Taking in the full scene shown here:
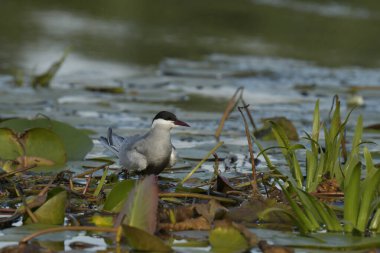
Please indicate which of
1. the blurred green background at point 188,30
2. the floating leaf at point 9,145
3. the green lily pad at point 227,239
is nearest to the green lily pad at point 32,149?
the floating leaf at point 9,145

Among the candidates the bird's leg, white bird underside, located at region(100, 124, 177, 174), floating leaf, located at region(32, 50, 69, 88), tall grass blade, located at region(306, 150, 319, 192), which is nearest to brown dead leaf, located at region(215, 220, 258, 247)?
tall grass blade, located at region(306, 150, 319, 192)

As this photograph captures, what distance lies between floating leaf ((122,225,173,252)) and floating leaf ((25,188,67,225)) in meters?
0.59

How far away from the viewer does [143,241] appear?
410cm

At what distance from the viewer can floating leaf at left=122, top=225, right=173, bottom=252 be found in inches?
161

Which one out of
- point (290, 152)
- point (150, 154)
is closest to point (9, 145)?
point (150, 154)

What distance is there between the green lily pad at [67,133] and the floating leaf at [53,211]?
2076 mm

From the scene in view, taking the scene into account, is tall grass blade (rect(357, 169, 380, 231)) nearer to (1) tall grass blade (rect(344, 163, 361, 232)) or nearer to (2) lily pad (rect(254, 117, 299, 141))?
(1) tall grass blade (rect(344, 163, 361, 232))

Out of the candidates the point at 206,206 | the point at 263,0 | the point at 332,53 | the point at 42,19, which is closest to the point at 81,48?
the point at 42,19

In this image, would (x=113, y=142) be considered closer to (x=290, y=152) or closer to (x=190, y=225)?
(x=290, y=152)

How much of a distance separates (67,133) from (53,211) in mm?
2398

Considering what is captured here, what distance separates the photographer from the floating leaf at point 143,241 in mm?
4078

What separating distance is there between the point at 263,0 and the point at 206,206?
19.4 meters

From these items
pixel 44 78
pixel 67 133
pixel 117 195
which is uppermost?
pixel 44 78

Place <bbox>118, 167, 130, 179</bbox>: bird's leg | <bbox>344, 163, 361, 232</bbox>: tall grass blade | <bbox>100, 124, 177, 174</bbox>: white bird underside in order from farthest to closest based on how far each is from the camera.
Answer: <bbox>118, 167, 130, 179</bbox>: bird's leg, <bbox>100, 124, 177, 174</bbox>: white bird underside, <bbox>344, 163, 361, 232</bbox>: tall grass blade
